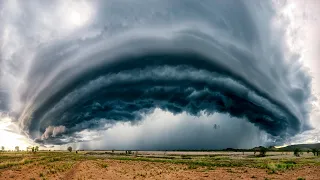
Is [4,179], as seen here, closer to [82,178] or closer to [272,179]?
[82,178]

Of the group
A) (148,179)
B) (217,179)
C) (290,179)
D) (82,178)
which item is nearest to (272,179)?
(290,179)

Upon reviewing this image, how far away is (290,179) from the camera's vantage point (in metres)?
42.0

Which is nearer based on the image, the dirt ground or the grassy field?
the dirt ground

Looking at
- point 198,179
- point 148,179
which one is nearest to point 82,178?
point 148,179

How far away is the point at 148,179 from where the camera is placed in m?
45.8

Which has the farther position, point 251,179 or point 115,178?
point 115,178

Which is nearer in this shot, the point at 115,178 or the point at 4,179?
the point at 4,179

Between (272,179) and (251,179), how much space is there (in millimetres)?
2861

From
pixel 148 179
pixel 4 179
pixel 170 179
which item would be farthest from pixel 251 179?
pixel 4 179

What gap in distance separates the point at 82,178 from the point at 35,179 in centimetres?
668

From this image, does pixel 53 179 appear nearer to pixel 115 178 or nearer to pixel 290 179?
pixel 115 178

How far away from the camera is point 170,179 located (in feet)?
151

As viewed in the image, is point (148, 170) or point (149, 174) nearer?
point (149, 174)

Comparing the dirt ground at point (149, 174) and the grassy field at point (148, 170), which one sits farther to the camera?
the grassy field at point (148, 170)
